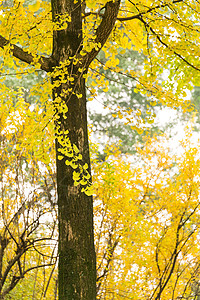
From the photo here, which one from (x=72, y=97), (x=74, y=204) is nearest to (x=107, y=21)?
(x=72, y=97)

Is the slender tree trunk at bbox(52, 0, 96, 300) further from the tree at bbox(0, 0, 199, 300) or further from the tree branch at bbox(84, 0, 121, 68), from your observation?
the tree branch at bbox(84, 0, 121, 68)

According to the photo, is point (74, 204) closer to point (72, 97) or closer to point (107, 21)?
point (72, 97)

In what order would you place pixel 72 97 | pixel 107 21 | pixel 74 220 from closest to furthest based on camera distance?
pixel 74 220 → pixel 107 21 → pixel 72 97

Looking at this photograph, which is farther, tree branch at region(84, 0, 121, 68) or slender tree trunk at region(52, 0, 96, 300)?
tree branch at region(84, 0, 121, 68)

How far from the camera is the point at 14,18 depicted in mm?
2918

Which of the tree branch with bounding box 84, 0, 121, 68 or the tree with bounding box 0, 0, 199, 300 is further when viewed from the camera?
the tree branch with bounding box 84, 0, 121, 68

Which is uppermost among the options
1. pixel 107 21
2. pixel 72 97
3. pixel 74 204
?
pixel 107 21

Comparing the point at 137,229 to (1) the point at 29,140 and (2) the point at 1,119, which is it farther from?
(1) the point at 29,140

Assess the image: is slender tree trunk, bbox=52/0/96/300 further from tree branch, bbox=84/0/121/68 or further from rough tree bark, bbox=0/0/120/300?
tree branch, bbox=84/0/121/68

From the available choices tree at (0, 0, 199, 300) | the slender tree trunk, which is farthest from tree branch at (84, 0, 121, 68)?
the slender tree trunk

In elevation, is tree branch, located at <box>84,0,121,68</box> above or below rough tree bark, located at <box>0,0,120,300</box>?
above

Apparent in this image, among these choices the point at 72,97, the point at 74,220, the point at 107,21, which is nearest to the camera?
the point at 74,220

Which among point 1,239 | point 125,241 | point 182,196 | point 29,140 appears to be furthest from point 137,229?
point 29,140

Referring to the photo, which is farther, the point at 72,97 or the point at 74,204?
the point at 72,97
